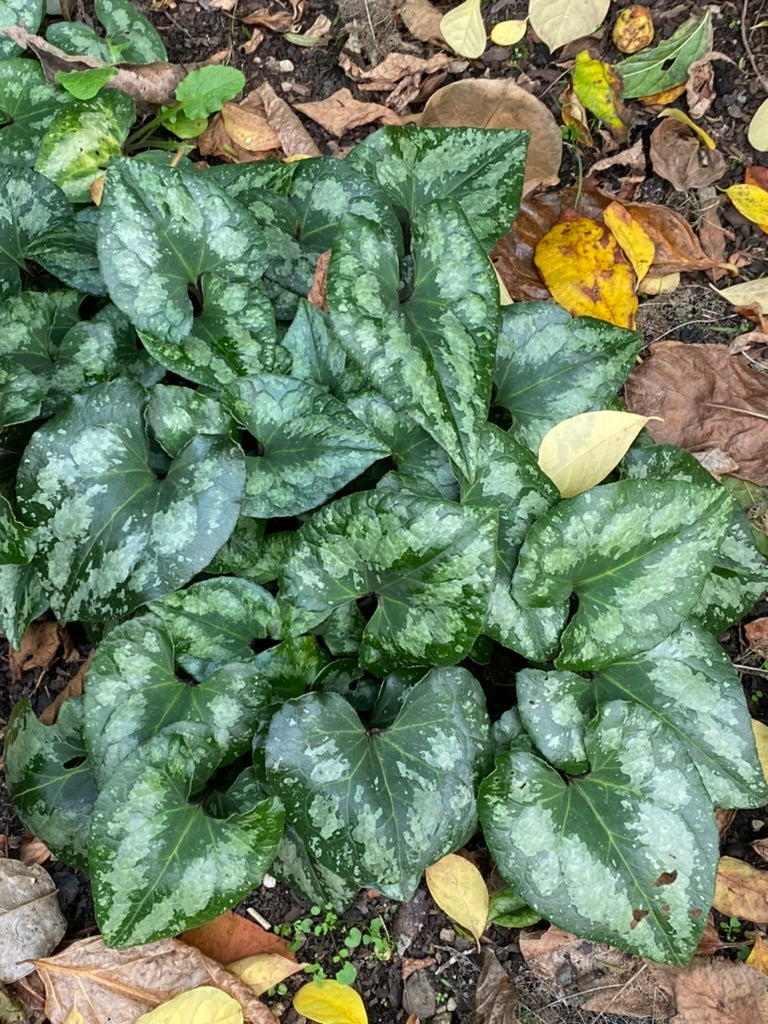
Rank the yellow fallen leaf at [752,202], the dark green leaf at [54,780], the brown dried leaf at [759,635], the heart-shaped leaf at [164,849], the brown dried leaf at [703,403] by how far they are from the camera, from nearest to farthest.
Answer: the heart-shaped leaf at [164,849] → the dark green leaf at [54,780] → the brown dried leaf at [759,635] → the brown dried leaf at [703,403] → the yellow fallen leaf at [752,202]

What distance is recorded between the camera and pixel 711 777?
180cm

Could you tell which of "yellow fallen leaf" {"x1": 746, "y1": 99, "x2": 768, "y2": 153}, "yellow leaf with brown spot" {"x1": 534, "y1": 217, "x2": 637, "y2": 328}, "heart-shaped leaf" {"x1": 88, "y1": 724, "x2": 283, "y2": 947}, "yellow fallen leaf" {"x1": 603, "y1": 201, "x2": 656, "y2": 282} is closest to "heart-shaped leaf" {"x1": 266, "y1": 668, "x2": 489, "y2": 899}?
"heart-shaped leaf" {"x1": 88, "y1": 724, "x2": 283, "y2": 947}

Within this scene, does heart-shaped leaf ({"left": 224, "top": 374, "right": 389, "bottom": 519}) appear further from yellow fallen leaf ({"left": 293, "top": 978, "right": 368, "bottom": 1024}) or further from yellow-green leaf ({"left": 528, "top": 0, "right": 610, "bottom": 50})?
yellow-green leaf ({"left": 528, "top": 0, "right": 610, "bottom": 50})

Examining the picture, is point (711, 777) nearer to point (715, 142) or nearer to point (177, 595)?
point (177, 595)

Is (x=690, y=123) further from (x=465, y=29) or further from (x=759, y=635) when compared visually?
(x=759, y=635)

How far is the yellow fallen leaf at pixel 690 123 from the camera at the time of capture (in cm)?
236

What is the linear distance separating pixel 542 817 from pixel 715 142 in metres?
1.82

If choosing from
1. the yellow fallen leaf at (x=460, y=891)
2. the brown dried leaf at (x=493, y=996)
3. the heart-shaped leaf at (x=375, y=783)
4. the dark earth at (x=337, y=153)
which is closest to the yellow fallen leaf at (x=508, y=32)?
the dark earth at (x=337, y=153)

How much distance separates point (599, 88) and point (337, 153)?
0.71 metres

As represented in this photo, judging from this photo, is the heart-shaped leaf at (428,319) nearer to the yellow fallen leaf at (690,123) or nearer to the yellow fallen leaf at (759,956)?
the yellow fallen leaf at (690,123)

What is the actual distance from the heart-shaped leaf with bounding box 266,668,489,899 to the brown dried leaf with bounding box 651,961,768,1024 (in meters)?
0.62

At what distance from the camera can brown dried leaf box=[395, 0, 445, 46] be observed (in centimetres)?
245

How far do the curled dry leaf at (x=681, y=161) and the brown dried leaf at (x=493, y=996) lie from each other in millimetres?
A: 1969

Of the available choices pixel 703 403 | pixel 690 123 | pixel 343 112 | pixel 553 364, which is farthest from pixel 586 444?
pixel 343 112
